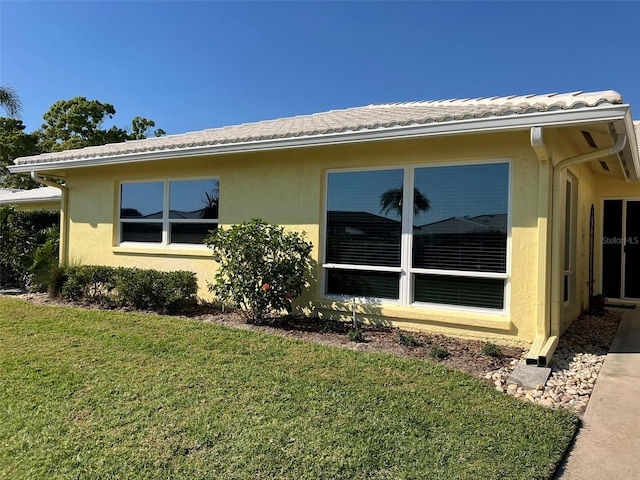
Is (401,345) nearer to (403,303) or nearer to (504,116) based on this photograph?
(403,303)

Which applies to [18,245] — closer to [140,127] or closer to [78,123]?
[78,123]

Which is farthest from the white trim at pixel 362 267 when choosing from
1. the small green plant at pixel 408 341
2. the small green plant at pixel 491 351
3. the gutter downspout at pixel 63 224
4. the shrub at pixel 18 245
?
the shrub at pixel 18 245

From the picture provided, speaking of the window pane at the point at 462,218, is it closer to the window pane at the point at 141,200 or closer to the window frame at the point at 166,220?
the window frame at the point at 166,220

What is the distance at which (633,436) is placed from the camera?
3.54 m

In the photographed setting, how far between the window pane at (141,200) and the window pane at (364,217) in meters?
4.33

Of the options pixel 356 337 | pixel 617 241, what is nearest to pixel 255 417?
pixel 356 337

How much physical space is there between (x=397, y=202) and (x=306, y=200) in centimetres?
167

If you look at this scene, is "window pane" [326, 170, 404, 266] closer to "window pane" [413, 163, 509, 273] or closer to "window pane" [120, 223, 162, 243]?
"window pane" [413, 163, 509, 273]

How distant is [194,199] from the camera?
9.09 m

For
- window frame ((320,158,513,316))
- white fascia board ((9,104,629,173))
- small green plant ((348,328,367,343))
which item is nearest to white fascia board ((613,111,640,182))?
white fascia board ((9,104,629,173))

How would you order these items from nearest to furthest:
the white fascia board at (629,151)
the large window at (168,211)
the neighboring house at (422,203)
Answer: the white fascia board at (629,151)
the neighboring house at (422,203)
the large window at (168,211)

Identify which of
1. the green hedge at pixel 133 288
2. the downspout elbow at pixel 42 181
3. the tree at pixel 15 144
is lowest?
the green hedge at pixel 133 288

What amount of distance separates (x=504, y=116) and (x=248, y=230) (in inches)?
165

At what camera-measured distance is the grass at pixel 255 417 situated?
9.89 ft
